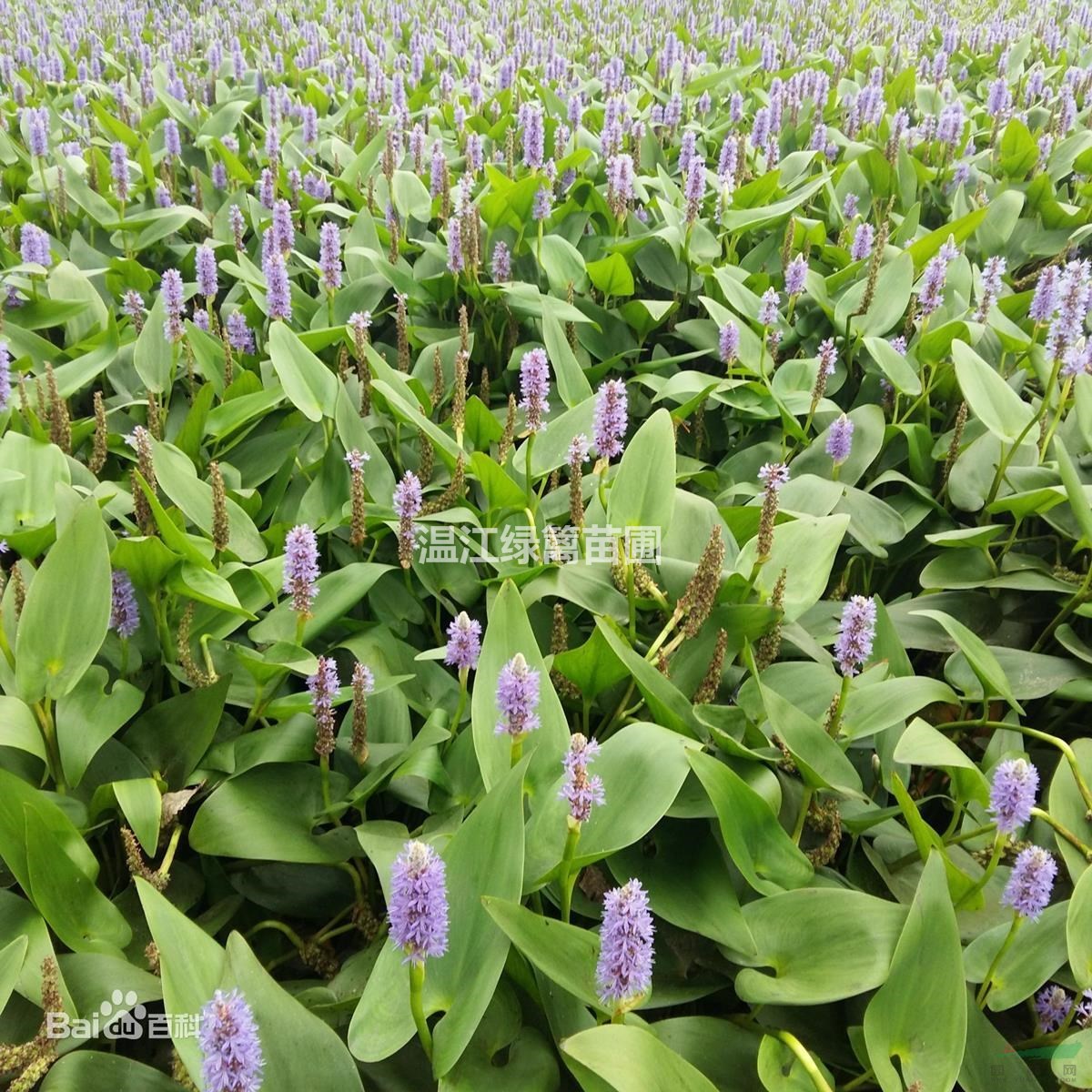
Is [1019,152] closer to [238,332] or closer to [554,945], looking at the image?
[238,332]

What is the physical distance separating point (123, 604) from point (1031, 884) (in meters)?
1.41

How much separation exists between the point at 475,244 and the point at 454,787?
1646mm

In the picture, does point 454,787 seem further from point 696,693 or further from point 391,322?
point 391,322

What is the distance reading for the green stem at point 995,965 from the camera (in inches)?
47.2

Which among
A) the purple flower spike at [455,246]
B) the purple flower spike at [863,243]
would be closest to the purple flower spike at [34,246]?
the purple flower spike at [455,246]

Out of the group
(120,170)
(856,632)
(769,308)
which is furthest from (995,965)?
(120,170)

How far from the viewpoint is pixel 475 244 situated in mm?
2588

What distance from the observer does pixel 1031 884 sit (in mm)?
1147

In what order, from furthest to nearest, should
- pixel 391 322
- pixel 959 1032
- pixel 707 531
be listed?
pixel 391 322, pixel 707 531, pixel 959 1032

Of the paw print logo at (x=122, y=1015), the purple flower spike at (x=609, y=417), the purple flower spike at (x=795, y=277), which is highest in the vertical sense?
the purple flower spike at (x=795, y=277)

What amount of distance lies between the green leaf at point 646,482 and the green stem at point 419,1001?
0.95 m

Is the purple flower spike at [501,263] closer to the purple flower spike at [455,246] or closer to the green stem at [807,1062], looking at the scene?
the purple flower spike at [455,246]

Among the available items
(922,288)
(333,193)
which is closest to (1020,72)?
(922,288)

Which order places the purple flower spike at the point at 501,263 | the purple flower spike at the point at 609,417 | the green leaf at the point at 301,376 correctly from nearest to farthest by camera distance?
the purple flower spike at the point at 609,417 < the green leaf at the point at 301,376 < the purple flower spike at the point at 501,263
